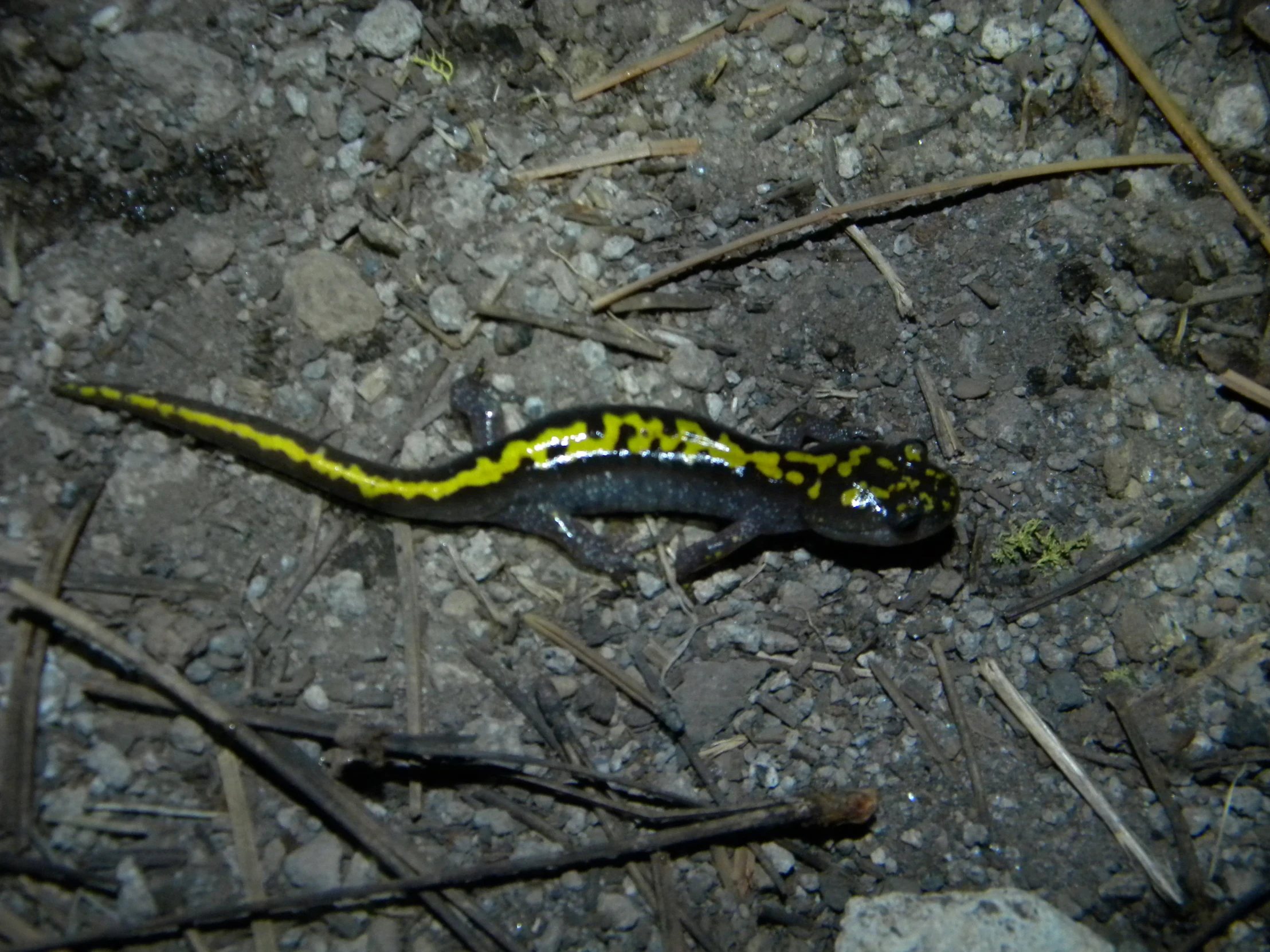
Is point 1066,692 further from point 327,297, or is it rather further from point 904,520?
point 327,297

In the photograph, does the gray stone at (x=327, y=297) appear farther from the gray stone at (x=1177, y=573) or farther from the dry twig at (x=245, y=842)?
the gray stone at (x=1177, y=573)

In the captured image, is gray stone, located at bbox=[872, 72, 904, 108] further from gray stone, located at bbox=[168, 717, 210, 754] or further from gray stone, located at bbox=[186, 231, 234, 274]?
gray stone, located at bbox=[168, 717, 210, 754]

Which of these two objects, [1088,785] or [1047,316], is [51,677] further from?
[1047,316]

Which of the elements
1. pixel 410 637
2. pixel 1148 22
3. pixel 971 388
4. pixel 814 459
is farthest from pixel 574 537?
pixel 1148 22

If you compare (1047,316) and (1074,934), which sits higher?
(1047,316)

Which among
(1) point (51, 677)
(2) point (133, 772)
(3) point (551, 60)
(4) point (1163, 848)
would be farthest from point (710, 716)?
(3) point (551, 60)

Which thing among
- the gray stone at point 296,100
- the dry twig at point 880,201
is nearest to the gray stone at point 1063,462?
the dry twig at point 880,201
